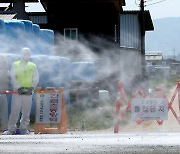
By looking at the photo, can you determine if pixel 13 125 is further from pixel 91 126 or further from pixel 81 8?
pixel 81 8

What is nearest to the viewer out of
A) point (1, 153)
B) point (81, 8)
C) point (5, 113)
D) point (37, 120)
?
point (1, 153)

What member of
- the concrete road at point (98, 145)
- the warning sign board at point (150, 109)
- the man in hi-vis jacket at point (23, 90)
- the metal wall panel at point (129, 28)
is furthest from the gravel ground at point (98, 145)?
the metal wall panel at point (129, 28)

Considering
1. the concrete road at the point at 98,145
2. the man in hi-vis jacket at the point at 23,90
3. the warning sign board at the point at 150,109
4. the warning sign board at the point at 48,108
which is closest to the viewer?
the concrete road at the point at 98,145

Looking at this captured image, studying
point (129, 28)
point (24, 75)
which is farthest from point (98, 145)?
point (129, 28)

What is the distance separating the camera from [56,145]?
976cm

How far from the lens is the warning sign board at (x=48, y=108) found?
1441 centimetres

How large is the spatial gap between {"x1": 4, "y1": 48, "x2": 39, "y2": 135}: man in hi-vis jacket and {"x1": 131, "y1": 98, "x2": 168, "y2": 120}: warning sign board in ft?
8.84

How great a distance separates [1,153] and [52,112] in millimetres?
5547

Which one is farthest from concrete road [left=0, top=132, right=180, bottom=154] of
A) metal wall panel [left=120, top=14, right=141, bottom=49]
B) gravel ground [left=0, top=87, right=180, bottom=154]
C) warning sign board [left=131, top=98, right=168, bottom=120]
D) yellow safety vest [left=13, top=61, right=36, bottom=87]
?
metal wall panel [left=120, top=14, right=141, bottom=49]

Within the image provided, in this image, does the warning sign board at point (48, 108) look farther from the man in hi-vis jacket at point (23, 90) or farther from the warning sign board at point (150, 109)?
the warning sign board at point (150, 109)

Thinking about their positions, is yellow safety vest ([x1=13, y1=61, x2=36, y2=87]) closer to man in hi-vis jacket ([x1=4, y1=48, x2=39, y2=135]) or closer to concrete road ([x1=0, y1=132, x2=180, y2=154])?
man in hi-vis jacket ([x1=4, y1=48, x2=39, y2=135])

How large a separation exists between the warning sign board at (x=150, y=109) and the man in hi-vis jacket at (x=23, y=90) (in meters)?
2.70

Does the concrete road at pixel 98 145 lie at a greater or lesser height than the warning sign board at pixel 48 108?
greater

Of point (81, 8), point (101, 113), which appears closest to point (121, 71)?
point (81, 8)
